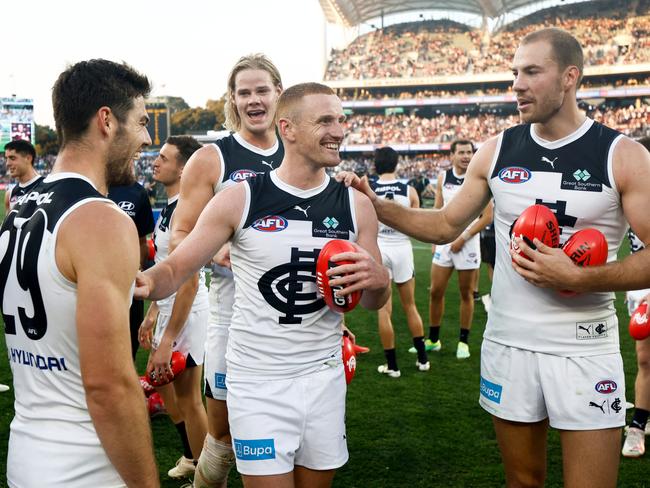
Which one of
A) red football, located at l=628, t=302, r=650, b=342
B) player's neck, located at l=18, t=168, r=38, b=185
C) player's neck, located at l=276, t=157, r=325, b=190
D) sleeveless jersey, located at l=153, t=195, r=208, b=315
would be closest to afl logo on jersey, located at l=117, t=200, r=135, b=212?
sleeveless jersey, located at l=153, t=195, r=208, b=315

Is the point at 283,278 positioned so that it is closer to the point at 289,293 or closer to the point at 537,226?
the point at 289,293

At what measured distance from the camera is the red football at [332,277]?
282 centimetres

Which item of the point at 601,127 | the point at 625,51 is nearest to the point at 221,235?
the point at 601,127

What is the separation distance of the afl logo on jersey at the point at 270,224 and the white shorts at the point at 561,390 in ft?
4.28

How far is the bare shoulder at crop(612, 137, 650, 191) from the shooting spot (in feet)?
9.98

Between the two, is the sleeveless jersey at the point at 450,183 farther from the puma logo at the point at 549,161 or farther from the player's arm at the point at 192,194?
the puma logo at the point at 549,161

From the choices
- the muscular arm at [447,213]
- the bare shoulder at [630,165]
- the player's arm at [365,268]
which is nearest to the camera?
the player's arm at [365,268]

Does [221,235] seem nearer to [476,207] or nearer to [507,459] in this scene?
[476,207]

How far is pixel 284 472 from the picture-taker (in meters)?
2.93

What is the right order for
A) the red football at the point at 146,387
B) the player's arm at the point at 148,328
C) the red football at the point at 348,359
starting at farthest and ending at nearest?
1. the red football at the point at 146,387
2. the player's arm at the point at 148,328
3. the red football at the point at 348,359

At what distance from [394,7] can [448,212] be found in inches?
2540

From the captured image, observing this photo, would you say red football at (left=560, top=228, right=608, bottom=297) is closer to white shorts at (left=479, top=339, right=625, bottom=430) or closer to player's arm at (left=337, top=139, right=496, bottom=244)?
white shorts at (left=479, top=339, right=625, bottom=430)

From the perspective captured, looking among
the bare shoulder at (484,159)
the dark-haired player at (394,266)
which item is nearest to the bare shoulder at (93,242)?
the bare shoulder at (484,159)

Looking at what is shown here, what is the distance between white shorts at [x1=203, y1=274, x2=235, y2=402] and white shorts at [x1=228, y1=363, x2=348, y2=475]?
84 centimetres
